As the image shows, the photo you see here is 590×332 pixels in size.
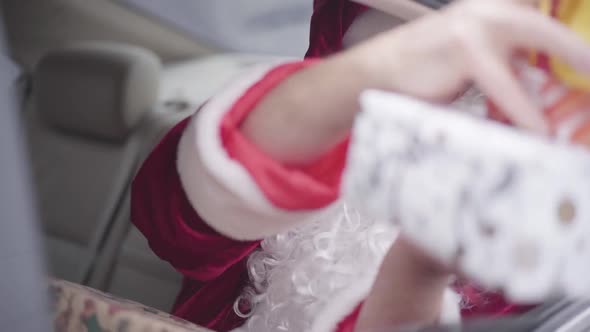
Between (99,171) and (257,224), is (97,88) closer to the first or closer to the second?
(99,171)

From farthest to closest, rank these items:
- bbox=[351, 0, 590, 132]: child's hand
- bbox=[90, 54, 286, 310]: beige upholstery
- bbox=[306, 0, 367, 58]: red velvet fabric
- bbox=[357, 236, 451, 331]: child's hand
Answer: bbox=[90, 54, 286, 310]: beige upholstery
bbox=[306, 0, 367, 58]: red velvet fabric
bbox=[357, 236, 451, 331]: child's hand
bbox=[351, 0, 590, 132]: child's hand

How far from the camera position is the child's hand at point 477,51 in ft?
1.04

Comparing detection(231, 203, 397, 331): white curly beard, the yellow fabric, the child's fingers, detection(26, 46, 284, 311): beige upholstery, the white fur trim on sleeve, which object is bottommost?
detection(26, 46, 284, 311): beige upholstery

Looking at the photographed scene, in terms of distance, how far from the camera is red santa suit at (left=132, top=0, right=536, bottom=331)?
1.29ft

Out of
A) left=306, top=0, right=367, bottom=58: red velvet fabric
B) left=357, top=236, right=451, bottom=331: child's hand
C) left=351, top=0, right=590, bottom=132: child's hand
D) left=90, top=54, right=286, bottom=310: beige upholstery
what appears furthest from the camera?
left=90, top=54, right=286, bottom=310: beige upholstery

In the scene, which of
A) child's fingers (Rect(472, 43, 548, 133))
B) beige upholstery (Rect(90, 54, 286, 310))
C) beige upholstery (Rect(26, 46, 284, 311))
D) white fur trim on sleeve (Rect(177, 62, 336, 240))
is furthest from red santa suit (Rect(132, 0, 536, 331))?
beige upholstery (Rect(26, 46, 284, 311))

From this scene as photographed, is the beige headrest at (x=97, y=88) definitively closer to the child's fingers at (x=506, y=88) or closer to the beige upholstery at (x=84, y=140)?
the beige upholstery at (x=84, y=140)

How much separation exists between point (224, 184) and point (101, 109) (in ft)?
2.92

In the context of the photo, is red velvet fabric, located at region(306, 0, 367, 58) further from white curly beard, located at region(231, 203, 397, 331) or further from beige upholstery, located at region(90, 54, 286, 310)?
beige upholstery, located at region(90, 54, 286, 310)

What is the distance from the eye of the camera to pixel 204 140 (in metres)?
0.41

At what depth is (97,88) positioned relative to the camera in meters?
1.14

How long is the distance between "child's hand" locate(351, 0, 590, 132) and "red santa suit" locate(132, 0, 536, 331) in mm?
77

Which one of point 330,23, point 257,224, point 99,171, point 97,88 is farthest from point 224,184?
point 99,171

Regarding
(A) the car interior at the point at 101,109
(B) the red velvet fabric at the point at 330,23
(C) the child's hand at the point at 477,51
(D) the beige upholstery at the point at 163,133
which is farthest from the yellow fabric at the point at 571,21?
(A) the car interior at the point at 101,109
